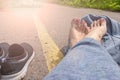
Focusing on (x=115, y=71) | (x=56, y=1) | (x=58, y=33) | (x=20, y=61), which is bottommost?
(x=56, y=1)

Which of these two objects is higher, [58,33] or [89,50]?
[89,50]

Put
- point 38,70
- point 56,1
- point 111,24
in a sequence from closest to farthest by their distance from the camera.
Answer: point 38,70 < point 111,24 < point 56,1

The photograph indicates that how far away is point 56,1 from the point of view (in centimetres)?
855

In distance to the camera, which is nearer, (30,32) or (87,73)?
(87,73)

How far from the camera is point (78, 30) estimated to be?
266 centimetres

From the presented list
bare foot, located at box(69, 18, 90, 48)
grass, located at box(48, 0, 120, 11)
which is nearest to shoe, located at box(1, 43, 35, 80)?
bare foot, located at box(69, 18, 90, 48)

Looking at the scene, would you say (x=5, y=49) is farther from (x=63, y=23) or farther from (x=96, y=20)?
(x=63, y=23)

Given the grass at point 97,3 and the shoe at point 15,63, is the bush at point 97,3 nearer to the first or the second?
the grass at point 97,3

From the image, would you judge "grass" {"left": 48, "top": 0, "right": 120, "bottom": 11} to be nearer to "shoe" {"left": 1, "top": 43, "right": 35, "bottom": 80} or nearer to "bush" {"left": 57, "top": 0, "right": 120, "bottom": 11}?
"bush" {"left": 57, "top": 0, "right": 120, "bottom": 11}

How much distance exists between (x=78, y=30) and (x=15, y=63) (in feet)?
3.23

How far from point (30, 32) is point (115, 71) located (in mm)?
2135

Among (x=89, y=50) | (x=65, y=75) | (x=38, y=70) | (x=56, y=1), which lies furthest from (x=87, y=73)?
(x=56, y=1)

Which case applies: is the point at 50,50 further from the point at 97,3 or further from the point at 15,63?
the point at 97,3

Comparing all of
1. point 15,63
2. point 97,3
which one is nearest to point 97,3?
point 97,3
